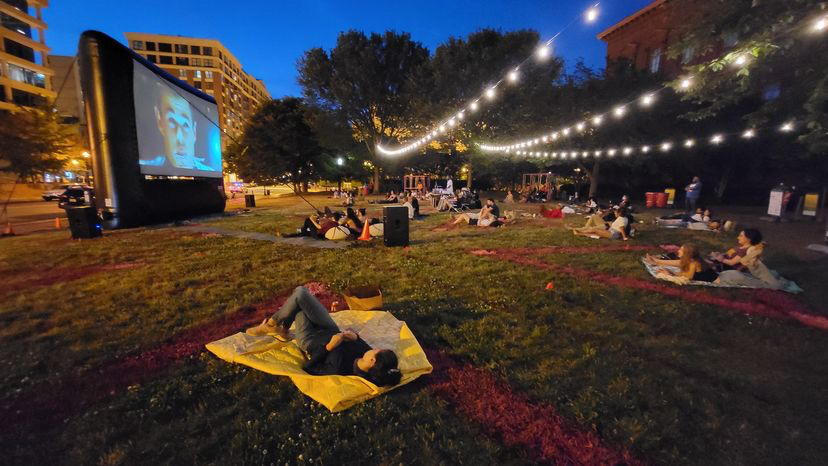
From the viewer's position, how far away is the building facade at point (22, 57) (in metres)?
36.9

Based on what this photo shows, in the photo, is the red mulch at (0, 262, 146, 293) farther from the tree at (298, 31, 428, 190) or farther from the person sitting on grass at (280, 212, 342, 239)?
the tree at (298, 31, 428, 190)

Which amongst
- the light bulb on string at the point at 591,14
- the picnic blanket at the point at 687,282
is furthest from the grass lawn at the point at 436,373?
the light bulb on string at the point at 591,14

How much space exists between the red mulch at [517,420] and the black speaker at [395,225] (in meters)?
6.16

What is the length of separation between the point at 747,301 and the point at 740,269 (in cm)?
128

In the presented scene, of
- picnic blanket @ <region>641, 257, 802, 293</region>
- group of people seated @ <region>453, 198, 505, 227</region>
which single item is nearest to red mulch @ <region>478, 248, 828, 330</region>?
picnic blanket @ <region>641, 257, 802, 293</region>

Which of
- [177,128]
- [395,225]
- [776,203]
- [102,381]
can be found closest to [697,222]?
[776,203]

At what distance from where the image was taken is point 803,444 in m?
2.66

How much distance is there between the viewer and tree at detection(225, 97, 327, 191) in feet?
117

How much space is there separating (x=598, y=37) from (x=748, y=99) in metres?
23.5

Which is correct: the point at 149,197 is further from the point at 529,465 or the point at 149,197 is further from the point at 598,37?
the point at 598,37

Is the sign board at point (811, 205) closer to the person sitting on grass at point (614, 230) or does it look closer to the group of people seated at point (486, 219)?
the person sitting on grass at point (614, 230)

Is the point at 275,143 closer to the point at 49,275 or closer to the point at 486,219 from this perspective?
the point at 486,219

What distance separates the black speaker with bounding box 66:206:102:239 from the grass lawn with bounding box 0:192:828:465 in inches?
166

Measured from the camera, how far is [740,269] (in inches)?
251
